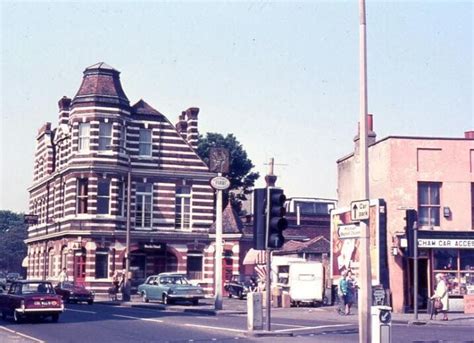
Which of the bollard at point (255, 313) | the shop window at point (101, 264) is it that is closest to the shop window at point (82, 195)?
the shop window at point (101, 264)

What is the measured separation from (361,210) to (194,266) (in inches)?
1746

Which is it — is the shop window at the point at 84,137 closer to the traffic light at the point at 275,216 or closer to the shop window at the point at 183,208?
the shop window at the point at 183,208

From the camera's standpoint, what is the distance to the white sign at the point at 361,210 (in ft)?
57.2

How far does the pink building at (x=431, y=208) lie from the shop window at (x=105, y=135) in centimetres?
2590

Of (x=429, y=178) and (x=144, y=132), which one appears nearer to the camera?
(x=429, y=178)

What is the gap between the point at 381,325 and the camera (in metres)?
15.3

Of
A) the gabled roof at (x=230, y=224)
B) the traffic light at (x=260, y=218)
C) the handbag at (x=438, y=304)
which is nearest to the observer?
the traffic light at (x=260, y=218)

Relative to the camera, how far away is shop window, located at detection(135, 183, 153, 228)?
6003 centimetres

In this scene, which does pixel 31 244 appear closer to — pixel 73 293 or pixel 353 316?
pixel 73 293

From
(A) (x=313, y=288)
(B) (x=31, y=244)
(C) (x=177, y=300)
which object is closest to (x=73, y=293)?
(C) (x=177, y=300)

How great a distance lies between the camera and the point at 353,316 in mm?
33406

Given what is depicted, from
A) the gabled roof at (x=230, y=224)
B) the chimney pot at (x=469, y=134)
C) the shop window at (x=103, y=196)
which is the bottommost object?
the gabled roof at (x=230, y=224)

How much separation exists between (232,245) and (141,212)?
717 cm

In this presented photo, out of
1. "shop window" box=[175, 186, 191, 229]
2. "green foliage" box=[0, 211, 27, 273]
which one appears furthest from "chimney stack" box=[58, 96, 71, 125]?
"green foliage" box=[0, 211, 27, 273]
